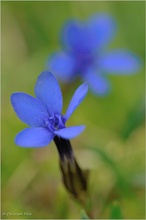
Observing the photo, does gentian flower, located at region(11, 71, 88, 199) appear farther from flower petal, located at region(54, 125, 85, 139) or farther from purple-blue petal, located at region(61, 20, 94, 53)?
purple-blue petal, located at region(61, 20, 94, 53)

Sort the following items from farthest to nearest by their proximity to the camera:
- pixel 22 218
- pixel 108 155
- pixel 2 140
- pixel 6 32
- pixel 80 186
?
pixel 6 32 → pixel 2 140 → pixel 108 155 → pixel 22 218 → pixel 80 186

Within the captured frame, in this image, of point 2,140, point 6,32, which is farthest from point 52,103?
point 6,32

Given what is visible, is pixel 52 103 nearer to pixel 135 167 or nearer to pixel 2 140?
pixel 135 167

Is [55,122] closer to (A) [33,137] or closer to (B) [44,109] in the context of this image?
(B) [44,109]

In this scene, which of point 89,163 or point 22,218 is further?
point 89,163

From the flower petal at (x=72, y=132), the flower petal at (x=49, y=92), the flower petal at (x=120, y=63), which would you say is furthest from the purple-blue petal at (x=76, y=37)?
the flower petal at (x=72, y=132)

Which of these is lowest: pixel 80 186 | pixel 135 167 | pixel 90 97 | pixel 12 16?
pixel 135 167

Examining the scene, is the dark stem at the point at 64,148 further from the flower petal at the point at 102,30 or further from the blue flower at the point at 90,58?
the flower petal at the point at 102,30
